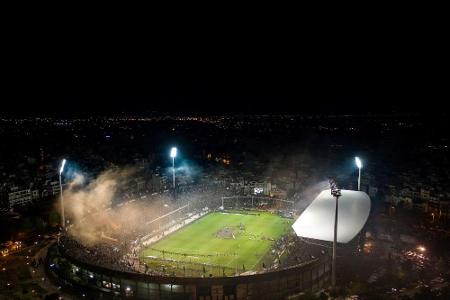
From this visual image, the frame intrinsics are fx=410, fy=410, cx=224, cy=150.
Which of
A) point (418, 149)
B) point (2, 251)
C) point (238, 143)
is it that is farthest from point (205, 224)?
point (418, 149)

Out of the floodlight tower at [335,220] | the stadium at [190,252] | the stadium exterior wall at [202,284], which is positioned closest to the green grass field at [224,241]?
the stadium at [190,252]

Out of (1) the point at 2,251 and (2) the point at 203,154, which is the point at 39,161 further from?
(1) the point at 2,251

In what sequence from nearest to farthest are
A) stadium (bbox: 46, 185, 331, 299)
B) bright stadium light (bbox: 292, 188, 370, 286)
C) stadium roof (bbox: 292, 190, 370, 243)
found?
stadium (bbox: 46, 185, 331, 299) → bright stadium light (bbox: 292, 188, 370, 286) → stadium roof (bbox: 292, 190, 370, 243)

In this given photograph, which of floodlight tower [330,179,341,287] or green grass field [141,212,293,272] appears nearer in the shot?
floodlight tower [330,179,341,287]

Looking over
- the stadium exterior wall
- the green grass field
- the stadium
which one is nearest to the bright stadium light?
the stadium

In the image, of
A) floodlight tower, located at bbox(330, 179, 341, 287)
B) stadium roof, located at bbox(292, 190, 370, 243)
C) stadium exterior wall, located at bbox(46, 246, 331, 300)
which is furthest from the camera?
stadium roof, located at bbox(292, 190, 370, 243)

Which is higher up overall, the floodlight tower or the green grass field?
the floodlight tower

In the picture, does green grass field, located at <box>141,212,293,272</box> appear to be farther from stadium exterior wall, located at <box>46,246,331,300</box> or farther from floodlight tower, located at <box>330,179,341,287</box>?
floodlight tower, located at <box>330,179,341,287</box>

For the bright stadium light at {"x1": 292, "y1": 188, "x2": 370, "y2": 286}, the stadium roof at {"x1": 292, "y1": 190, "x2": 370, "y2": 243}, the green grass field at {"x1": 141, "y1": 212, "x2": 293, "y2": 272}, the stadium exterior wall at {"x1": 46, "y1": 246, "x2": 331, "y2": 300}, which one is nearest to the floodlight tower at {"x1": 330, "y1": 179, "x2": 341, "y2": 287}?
the bright stadium light at {"x1": 292, "y1": 188, "x2": 370, "y2": 286}
